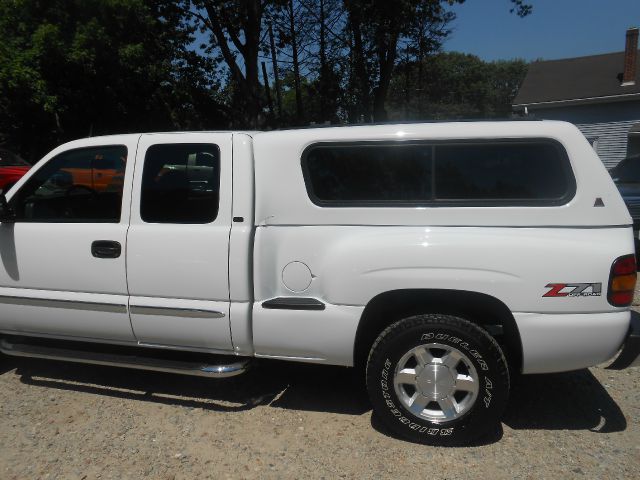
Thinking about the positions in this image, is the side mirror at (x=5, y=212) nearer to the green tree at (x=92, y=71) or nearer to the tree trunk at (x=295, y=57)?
the green tree at (x=92, y=71)

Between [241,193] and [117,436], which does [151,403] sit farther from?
[241,193]

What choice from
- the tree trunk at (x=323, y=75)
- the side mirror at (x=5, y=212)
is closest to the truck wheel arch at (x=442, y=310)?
the side mirror at (x=5, y=212)

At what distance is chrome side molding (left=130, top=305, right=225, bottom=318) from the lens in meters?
3.30

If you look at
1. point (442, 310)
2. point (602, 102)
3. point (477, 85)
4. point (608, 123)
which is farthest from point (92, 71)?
point (477, 85)

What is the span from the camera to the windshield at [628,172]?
26.3 ft

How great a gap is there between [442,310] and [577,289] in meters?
0.72

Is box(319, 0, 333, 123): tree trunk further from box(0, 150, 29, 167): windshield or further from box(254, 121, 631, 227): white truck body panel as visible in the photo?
box(254, 121, 631, 227): white truck body panel

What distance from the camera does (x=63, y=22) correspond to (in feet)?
52.7

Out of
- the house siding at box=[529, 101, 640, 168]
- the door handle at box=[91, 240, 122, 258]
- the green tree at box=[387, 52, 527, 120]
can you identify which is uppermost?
the green tree at box=[387, 52, 527, 120]

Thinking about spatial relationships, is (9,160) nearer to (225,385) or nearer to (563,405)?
(225,385)

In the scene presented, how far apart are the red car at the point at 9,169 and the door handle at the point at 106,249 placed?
8.12 metres

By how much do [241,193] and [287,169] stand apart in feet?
1.04

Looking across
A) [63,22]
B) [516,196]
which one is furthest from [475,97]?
[516,196]

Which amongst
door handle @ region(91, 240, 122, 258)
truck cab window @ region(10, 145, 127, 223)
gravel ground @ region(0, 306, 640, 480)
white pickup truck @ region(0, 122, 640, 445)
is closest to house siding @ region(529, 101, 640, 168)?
gravel ground @ region(0, 306, 640, 480)
